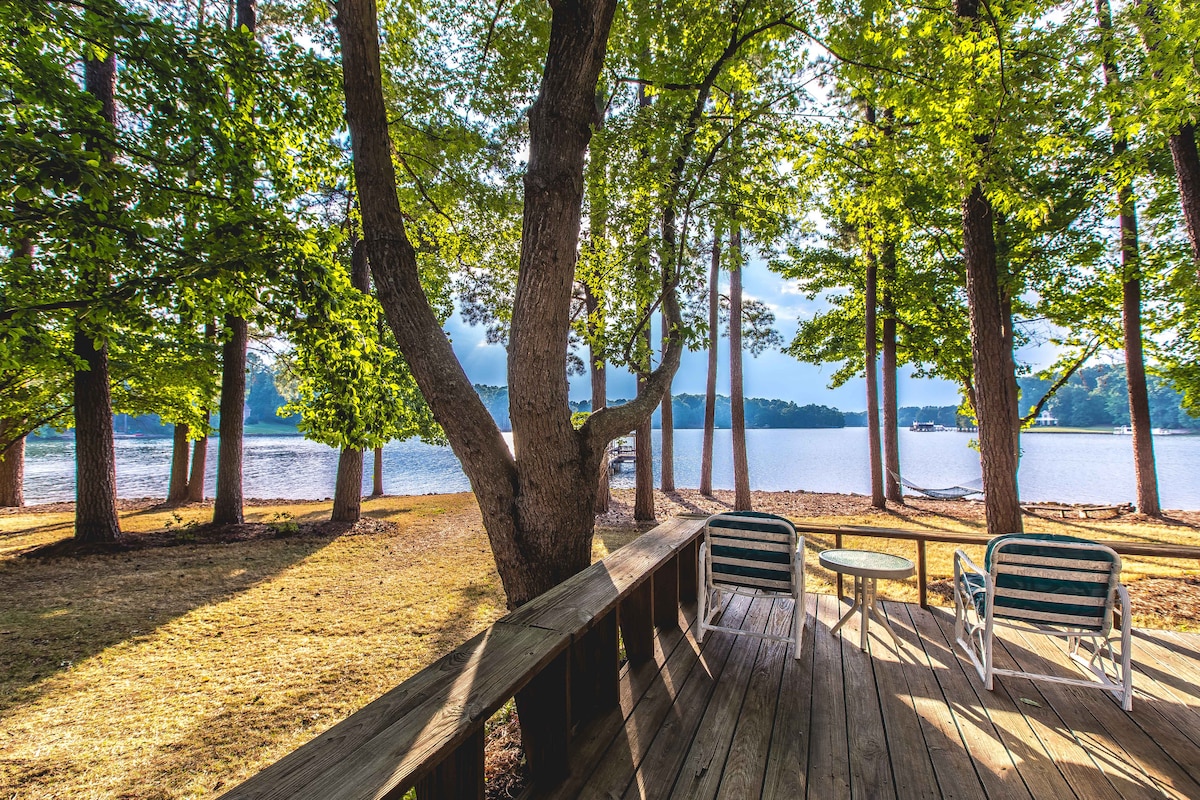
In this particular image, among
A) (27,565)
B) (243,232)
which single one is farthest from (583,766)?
(27,565)

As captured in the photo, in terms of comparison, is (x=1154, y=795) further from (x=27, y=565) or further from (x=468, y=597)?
(x=27, y=565)

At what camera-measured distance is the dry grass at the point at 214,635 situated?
114 inches

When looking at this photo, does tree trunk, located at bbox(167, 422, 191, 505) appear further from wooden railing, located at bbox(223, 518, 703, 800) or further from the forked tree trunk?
wooden railing, located at bbox(223, 518, 703, 800)

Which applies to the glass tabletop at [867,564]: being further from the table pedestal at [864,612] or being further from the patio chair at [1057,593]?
the patio chair at [1057,593]

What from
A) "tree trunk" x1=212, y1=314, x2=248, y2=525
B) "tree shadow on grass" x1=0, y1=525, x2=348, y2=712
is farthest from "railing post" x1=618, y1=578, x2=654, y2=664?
"tree trunk" x1=212, y1=314, x2=248, y2=525

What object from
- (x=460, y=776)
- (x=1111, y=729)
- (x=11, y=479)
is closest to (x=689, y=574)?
(x=1111, y=729)

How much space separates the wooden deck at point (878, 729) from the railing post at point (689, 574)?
0.74 m

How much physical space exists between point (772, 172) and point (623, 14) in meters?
2.09

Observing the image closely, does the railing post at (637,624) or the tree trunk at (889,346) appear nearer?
the railing post at (637,624)

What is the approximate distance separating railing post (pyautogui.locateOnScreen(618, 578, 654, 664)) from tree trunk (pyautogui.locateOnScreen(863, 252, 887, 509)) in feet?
33.2

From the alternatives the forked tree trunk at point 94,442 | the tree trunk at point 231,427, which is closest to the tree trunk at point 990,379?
the tree trunk at point 231,427

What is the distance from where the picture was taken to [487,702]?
4.37 feet

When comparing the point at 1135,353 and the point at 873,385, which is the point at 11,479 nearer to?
the point at 873,385

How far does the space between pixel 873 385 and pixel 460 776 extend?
12.3 metres
